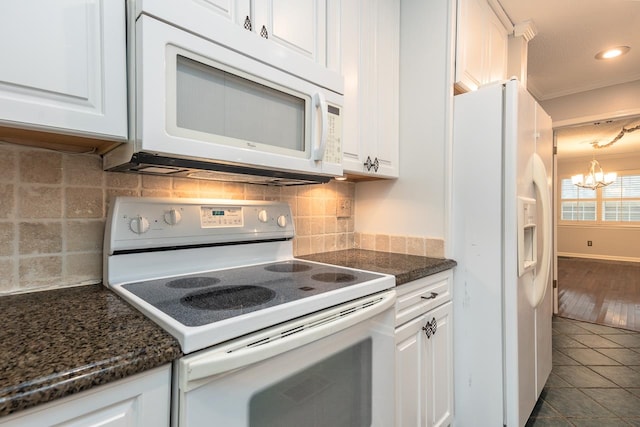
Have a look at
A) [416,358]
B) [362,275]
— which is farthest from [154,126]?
[416,358]

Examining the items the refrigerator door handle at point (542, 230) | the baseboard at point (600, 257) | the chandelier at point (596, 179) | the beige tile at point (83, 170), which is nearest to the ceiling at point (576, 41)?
the refrigerator door handle at point (542, 230)

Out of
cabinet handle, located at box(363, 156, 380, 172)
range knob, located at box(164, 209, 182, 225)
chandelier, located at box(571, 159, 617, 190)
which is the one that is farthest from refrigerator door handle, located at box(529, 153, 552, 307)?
chandelier, located at box(571, 159, 617, 190)

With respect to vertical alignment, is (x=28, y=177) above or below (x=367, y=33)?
below

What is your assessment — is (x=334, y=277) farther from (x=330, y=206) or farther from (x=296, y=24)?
(x=296, y=24)

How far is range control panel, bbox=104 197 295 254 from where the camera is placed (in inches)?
42.1

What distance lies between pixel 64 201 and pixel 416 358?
1453 millimetres

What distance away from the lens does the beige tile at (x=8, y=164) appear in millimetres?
939

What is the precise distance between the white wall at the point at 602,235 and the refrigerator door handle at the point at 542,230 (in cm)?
743

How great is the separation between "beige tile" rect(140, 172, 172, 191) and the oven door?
762mm

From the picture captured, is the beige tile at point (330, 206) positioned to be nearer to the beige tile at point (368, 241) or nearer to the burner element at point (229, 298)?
the beige tile at point (368, 241)

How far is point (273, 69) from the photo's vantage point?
1.11m

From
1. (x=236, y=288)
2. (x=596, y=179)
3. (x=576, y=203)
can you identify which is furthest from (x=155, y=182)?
(x=576, y=203)

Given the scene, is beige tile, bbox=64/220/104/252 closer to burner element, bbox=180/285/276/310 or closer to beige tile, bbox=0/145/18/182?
beige tile, bbox=0/145/18/182

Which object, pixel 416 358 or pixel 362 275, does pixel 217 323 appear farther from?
pixel 416 358
